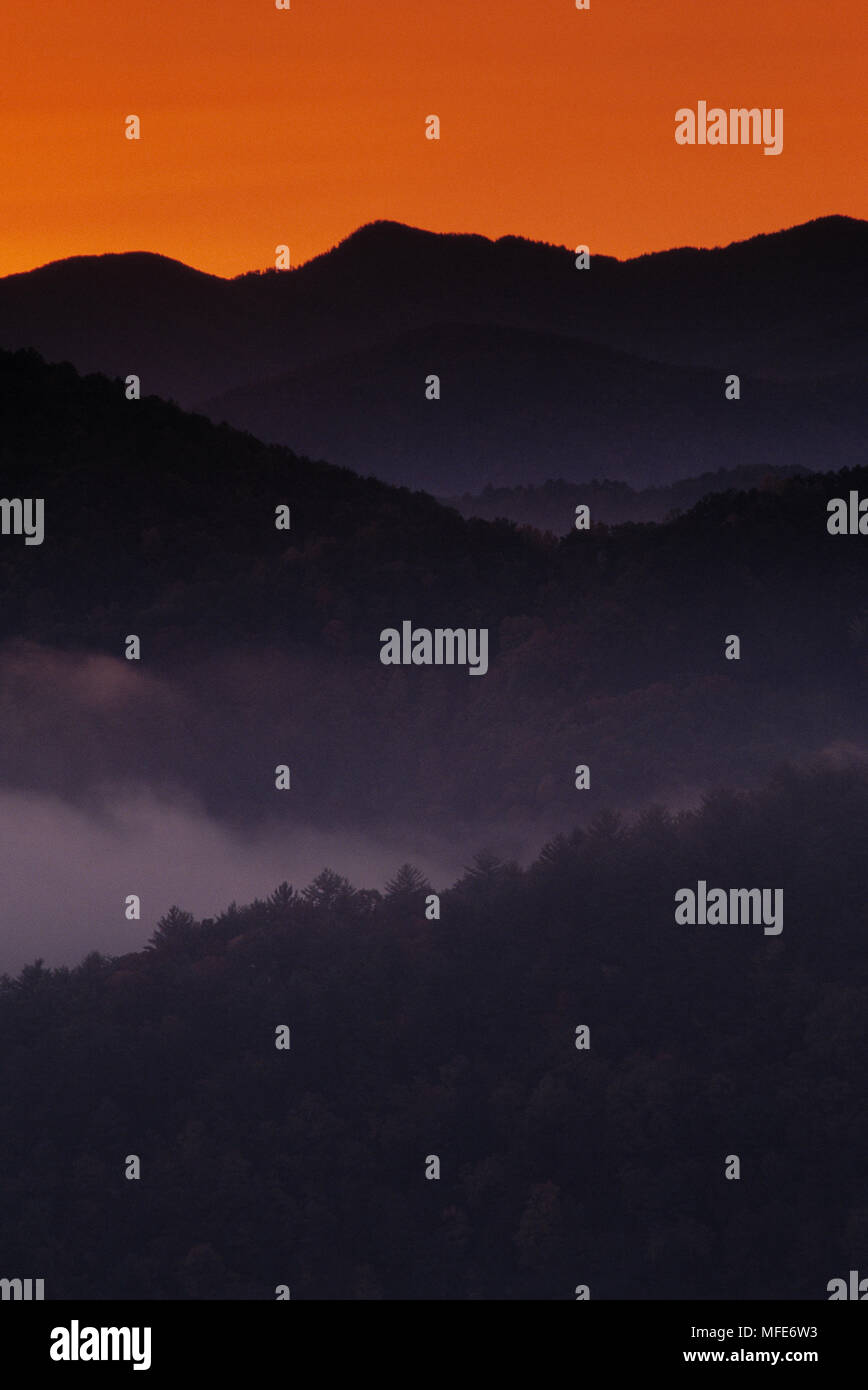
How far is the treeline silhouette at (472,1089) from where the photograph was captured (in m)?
34.2

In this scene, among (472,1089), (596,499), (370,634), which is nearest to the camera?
(472,1089)

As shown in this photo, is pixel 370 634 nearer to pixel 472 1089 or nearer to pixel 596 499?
pixel 472 1089

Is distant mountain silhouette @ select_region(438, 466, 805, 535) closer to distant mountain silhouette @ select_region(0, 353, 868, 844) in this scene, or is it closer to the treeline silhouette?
distant mountain silhouette @ select_region(0, 353, 868, 844)

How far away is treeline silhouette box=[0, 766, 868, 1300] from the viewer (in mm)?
34156

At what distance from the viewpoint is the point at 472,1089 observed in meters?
38.5

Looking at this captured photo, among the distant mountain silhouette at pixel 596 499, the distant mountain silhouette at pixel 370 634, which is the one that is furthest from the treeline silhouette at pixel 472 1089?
the distant mountain silhouette at pixel 596 499

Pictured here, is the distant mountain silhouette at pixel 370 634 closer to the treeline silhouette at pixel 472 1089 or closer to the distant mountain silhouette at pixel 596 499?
the treeline silhouette at pixel 472 1089

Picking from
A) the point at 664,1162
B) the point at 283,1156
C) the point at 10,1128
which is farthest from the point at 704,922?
the point at 10,1128

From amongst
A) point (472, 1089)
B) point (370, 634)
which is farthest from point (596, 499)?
point (472, 1089)

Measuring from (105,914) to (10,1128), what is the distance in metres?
41.4

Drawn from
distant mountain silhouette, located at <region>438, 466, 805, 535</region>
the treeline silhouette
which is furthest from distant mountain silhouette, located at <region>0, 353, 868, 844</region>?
distant mountain silhouette, located at <region>438, 466, 805, 535</region>

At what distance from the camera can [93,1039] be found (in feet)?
132

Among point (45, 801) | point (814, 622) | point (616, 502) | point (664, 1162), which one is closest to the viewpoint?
point (664, 1162)

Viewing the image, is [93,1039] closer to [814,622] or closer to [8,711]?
[814,622]
